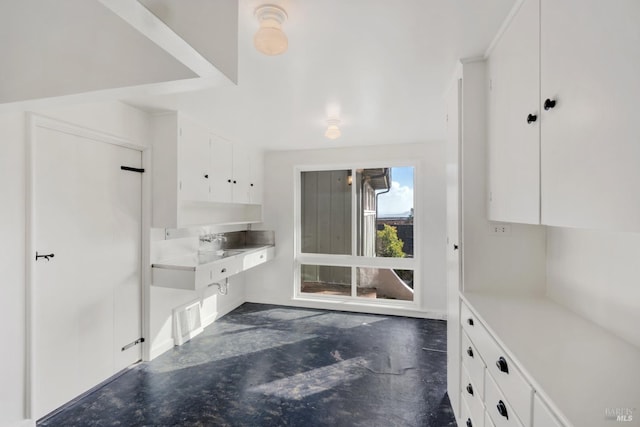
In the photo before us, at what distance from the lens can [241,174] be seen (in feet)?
12.4

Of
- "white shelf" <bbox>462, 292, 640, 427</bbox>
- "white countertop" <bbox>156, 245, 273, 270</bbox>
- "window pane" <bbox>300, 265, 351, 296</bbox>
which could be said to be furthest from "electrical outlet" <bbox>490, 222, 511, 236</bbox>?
"window pane" <bbox>300, 265, 351, 296</bbox>

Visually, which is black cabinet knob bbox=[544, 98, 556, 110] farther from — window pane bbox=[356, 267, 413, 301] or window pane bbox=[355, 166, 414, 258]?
window pane bbox=[356, 267, 413, 301]

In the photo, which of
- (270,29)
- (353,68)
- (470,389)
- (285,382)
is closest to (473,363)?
(470,389)

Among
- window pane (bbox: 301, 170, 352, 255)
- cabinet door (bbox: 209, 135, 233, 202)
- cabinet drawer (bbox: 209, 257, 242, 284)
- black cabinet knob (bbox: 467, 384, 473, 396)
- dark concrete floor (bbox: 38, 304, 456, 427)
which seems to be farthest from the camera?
window pane (bbox: 301, 170, 352, 255)

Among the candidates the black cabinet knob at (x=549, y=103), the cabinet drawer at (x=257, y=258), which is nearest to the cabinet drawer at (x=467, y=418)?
the black cabinet knob at (x=549, y=103)

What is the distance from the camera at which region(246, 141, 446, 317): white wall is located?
148 inches

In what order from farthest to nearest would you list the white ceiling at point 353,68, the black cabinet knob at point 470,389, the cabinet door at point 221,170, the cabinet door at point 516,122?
the cabinet door at point 221,170 → the black cabinet knob at point 470,389 → the white ceiling at point 353,68 → the cabinet door at point 516,122

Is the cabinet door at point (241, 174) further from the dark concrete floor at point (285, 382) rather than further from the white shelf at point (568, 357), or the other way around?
the white shelf at point (568, 357)

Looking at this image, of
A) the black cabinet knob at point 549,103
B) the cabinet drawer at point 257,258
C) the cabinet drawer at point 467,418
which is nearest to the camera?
the black cabinet knob at point 549,103

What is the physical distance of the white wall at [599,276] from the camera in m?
1.16

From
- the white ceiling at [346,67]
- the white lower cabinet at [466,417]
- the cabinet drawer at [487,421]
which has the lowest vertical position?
the white lower cabinet at [466,417]

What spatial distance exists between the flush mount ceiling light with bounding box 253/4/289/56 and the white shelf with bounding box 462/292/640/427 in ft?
5.28

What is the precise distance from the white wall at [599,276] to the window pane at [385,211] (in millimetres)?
2312

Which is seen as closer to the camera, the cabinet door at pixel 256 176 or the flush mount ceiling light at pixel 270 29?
the flush mount ceiling light at pixel 270 29
